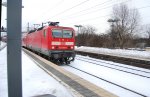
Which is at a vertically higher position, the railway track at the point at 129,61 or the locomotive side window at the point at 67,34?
the locomotive side window at the point at 67,34

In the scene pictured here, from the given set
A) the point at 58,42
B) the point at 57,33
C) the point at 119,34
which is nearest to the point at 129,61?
the point at 58,42

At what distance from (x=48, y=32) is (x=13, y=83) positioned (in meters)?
14.1

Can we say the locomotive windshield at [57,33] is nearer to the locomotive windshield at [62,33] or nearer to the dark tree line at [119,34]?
the locomotive windshield at [62,33]

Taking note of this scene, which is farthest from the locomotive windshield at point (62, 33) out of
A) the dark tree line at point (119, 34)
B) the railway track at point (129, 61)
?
the dark tree line at point (119, 34)

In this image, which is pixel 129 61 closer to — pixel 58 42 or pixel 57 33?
pixel 58 42

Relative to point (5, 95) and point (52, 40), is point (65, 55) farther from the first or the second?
point (5, 95)

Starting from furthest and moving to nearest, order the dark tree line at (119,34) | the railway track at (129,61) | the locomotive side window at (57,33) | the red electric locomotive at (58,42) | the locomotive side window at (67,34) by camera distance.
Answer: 1. the dark tree line at (119,34)
2. the locomotive side window at (67,34)
3. the locomotive side window at (57,33)
4. the red electric locomotive at (58,42)
5. the railway track at (129,61)

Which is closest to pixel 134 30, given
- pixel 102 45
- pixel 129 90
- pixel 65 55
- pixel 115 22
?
pixel 115 22

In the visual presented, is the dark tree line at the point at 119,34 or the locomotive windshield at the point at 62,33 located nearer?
the locomotive windshield at the point at 62,33

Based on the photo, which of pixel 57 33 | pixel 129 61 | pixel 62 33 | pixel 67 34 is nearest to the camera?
pixel 57 33

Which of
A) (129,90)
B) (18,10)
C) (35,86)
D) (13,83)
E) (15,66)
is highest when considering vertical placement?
(18,10)

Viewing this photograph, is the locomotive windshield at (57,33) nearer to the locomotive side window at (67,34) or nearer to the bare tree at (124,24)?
the locomotive side window at (67,34)

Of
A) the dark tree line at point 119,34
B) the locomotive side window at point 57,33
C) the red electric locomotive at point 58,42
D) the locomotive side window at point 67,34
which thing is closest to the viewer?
the red electric locomotive at point 58,42

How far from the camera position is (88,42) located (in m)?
54.1
